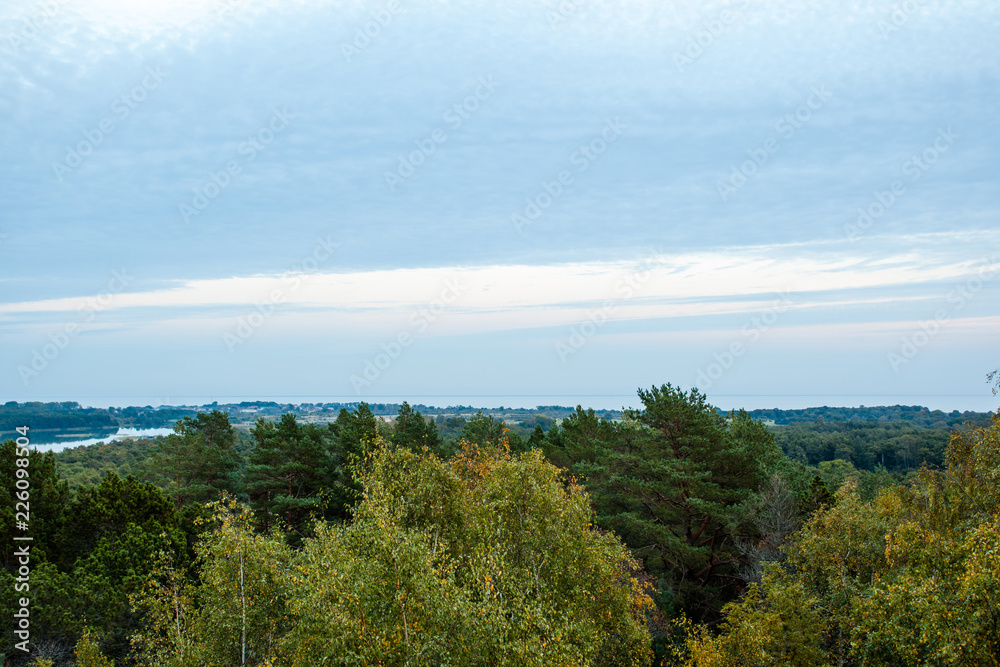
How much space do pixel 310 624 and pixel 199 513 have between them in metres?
22.4

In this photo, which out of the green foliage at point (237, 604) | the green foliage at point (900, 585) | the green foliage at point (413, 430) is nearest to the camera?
the green foliage at point (900, 585)

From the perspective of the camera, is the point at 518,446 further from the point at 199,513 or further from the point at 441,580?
the point at 441,580

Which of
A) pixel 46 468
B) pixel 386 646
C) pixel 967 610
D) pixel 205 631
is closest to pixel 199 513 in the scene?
pixel 46 468

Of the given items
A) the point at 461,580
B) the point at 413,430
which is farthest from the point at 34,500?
the point at 413,430

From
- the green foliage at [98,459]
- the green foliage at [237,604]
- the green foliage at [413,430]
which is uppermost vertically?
the green foliage at [413,430]

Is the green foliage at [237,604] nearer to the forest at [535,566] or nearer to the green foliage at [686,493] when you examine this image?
the forest at [535,566]

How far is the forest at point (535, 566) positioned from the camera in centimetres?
1169

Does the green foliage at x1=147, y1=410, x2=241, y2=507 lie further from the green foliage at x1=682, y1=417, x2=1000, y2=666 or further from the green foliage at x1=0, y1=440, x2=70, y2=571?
the green foliage at x1=682, y1=417, x2=1000, y2=666

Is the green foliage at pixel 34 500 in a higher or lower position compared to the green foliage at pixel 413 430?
lower

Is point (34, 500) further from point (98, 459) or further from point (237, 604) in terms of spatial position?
point (98, 459)

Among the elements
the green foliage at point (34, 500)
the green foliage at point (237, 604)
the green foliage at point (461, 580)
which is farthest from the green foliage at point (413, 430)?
the green foliage at point (237, 604)

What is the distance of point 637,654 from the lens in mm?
17547

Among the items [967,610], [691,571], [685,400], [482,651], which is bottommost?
[691,571]

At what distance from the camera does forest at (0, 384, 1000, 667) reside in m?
11.7
